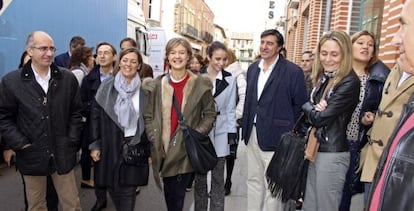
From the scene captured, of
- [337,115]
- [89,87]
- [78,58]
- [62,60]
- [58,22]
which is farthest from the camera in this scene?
[58,22]

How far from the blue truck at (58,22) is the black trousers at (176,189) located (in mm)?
3156

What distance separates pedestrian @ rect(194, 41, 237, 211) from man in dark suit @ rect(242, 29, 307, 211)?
198 mm

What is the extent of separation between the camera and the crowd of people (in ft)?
10.3

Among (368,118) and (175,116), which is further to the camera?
(175,116)

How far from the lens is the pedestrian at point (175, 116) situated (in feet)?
11.2

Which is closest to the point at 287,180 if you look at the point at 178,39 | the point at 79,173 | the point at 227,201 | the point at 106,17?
the point at 178,39

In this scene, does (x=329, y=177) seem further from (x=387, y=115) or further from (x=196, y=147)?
(x=196, y=147)

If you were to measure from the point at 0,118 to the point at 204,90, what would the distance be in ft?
5.72

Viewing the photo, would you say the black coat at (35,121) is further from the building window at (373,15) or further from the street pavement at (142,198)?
the building window at (373,15)

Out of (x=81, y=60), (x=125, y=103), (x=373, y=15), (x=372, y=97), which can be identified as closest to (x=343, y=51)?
(x=372, y=97)

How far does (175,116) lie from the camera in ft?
11.4

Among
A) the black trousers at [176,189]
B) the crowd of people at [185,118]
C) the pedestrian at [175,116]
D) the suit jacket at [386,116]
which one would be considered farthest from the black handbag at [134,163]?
the suit jacket at [386,116]

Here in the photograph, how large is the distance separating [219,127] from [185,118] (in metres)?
0.76

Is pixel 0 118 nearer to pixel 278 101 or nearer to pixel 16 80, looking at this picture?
pixel 16 80
